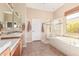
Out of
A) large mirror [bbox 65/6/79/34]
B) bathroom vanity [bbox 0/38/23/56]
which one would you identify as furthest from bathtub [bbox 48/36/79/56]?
bathroom vanity [bbox 0/38/23/56]

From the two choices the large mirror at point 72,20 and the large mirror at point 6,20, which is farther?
the large mirror at point 6,20

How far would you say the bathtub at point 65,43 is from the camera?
7.09 ft

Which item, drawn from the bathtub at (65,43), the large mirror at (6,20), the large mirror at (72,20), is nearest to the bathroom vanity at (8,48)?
the large mirror at (6,20)

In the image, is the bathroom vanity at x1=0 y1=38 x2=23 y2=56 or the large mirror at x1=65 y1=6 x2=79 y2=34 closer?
the bathroom vanity at x1=0 y1=38 x2=23 y2=56

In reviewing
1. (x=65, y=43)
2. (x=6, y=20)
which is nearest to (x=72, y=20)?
(x=65, y=43)

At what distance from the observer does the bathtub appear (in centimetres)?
216

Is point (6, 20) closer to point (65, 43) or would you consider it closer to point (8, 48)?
point (8, 48)

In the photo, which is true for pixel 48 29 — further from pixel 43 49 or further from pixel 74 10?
pixel 74 10

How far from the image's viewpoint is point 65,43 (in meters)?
2.34

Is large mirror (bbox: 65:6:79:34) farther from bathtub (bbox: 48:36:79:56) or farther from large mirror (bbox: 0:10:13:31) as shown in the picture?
large mirror (bbox: 0:10:13:31)

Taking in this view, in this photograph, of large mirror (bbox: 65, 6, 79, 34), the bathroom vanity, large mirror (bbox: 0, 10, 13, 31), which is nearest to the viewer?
the bathroom vanity

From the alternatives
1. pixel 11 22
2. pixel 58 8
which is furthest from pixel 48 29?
pixel 11 22

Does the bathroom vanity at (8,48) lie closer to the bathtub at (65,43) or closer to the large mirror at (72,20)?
the bathtub at (65,43)

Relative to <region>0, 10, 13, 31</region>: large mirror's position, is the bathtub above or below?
below
